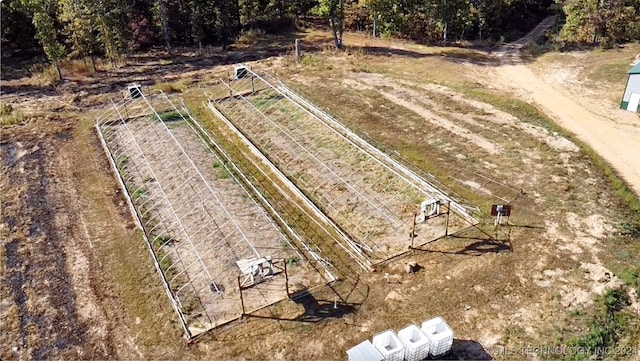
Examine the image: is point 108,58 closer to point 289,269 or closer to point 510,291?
point 289,269

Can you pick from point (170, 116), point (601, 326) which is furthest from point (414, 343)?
point (170, 116)

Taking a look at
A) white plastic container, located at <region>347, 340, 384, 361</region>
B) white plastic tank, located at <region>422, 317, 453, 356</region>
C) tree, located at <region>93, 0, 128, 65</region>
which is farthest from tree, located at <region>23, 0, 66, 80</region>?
white plastic tank, located at <region>422, 317, 453, 356</region>

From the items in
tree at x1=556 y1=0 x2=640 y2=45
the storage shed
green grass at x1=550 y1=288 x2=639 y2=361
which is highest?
tree at x1=556 y1=0 x2=640 y2=45

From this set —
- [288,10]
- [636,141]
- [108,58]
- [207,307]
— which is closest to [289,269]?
[207,307]

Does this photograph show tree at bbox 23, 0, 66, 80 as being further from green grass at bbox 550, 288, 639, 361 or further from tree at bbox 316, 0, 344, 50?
green grass at bbox 550, 288, 639, 361

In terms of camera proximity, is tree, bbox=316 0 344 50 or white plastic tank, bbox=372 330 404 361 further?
tree, bbox=316 0 344 50

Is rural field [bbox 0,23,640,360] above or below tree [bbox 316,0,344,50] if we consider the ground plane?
below

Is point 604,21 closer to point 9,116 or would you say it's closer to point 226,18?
point 226,18
